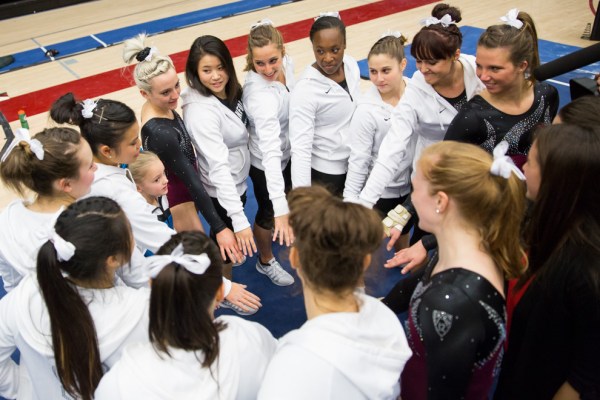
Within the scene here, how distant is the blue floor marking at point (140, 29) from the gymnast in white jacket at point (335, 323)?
6.26 m

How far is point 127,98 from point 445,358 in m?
4.62

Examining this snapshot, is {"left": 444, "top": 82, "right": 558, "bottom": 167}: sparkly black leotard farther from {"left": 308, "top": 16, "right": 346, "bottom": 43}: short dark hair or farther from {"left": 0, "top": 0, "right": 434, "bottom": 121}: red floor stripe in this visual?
{"left": 0, "top": 0, "right": 434, "bottom": 121}: red floor stripe

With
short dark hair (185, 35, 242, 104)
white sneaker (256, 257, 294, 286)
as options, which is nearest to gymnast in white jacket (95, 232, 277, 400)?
short dark hair (185, 35, 242, 104)

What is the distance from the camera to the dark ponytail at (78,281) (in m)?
1.38

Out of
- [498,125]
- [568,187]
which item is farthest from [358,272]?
[498,125]

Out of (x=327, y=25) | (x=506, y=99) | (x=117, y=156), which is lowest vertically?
(x=506, y=99)

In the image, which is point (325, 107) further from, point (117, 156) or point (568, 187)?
point (568, 187)

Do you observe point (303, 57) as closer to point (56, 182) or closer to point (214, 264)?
point (56, 182)

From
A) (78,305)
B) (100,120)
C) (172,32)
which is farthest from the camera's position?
(172,32)

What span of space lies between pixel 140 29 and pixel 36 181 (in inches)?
241

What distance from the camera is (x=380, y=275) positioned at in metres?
2.86

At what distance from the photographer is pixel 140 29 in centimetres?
723

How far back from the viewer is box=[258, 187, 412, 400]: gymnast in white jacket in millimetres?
1095

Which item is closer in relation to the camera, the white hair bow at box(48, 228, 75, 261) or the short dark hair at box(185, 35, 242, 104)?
the white hair bow at box(48, 228, 75, 261)
